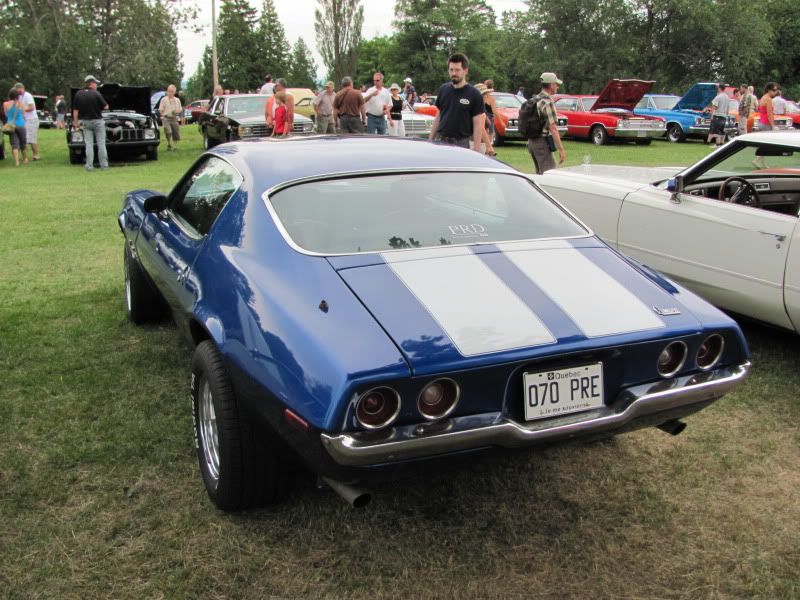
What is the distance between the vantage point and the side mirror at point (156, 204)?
4.15 metres

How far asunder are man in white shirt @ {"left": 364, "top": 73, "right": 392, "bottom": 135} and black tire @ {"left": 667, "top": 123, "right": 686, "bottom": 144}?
1043cm

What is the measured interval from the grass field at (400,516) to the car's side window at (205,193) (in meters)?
0.95

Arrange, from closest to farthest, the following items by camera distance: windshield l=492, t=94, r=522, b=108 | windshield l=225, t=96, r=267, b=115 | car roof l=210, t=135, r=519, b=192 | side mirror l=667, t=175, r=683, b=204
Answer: car roof l=210, t=135, r=519, b=192, side mirror l=667, t=175, r=683, b=204, windshield l=225, t=96, r=267, b=115, windshield l=492, t=94, r=522, b=108

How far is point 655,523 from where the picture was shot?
290cm

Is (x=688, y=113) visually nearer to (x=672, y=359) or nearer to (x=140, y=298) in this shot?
(x=140, y=298)

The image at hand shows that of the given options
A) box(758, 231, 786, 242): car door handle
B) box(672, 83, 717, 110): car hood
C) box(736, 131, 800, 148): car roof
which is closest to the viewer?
box(758, 231, 786, 242): car door handle

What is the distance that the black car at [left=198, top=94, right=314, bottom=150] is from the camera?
52.0 feet

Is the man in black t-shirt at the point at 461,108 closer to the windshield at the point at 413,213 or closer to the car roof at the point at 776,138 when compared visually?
the car roof at the point at 776,138

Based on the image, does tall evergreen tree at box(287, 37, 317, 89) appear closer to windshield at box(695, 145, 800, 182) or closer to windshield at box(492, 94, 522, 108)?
windshield at box(492, 94, 522, 108)

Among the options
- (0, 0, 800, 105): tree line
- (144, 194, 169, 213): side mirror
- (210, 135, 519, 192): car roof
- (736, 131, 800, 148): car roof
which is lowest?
(144, 194, 169, 213): side mirror

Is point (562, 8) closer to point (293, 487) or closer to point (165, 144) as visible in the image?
point (165, 144)

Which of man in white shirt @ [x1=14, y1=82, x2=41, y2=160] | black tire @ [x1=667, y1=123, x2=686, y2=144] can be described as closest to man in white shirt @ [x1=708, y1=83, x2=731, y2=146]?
black tire @ [x1=667, y1=123, x2=686, y2=144]

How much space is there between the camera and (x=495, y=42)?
62.2m

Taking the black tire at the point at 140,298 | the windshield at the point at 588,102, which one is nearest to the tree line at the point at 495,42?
Result: the windshield at the point at 588,102
